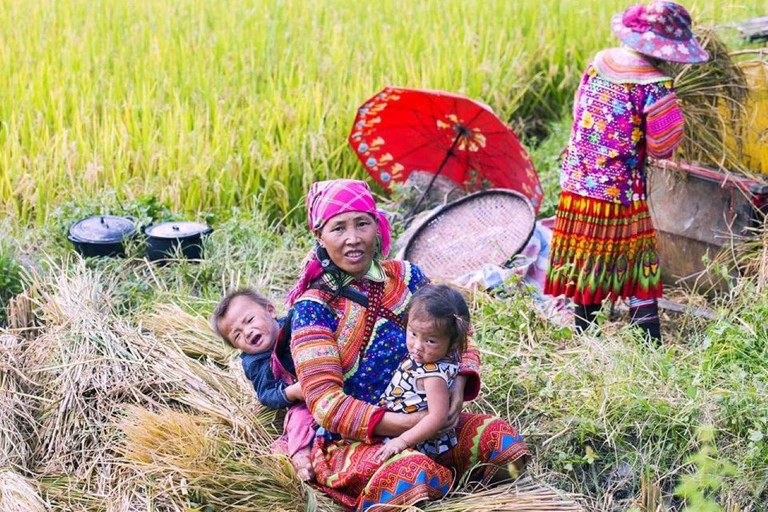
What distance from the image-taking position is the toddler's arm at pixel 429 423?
9.18 ft

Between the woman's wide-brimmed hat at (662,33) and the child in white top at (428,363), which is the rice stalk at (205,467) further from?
the woman's wide-brimmed hat at (662,33)

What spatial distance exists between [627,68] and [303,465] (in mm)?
1906

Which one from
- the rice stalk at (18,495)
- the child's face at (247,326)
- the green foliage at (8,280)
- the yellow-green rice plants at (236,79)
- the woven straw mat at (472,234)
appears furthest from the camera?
the yellow-green rice plants at (236,79)

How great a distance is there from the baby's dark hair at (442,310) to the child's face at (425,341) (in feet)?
0.04

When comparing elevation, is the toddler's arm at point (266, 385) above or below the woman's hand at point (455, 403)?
below

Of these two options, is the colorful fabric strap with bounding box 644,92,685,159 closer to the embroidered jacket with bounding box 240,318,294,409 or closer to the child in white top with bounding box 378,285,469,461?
the child in white top with bounding box 378,285,469,461

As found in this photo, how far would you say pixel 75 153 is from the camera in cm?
536

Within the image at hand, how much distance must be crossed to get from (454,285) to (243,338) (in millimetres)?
1483

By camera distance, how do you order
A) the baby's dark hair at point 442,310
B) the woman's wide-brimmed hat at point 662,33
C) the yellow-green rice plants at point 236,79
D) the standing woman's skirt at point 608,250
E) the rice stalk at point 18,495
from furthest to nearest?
the yellow-green rice plants at point 236,79 → the standing woman's skirt at point 608,250 → the woman's wide-brimmed hat at point 662,33 → the rice stalk at point 18,495 → the baby's dark hair at point 442,310

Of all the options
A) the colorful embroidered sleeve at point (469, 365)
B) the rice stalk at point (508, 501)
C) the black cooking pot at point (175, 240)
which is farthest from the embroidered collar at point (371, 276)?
the black cooking pot at point (175, 240)

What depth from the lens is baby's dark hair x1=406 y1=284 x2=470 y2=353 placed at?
2734 millimetres

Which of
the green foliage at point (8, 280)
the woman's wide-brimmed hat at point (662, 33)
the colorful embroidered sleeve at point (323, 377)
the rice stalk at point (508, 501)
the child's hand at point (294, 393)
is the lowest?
the green foliage at point (8, 280)

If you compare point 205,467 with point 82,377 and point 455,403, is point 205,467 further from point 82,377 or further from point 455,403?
point 82,377

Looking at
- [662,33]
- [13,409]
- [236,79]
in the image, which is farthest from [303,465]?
[236,79]
